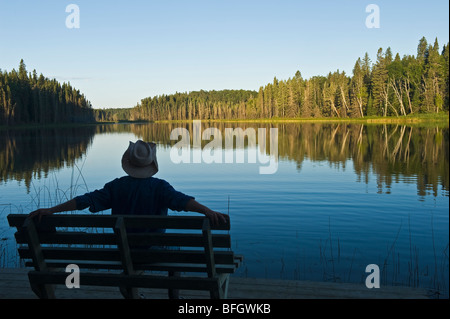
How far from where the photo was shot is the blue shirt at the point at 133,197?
12.1 feet

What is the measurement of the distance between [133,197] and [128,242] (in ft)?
1.52

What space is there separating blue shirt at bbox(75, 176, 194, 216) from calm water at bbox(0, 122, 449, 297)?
2327 millimetres

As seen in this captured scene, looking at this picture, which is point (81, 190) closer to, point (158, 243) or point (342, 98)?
point (158, 243)

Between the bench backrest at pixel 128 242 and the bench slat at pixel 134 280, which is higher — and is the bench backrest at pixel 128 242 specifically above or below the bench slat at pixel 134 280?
above

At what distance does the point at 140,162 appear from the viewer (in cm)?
372

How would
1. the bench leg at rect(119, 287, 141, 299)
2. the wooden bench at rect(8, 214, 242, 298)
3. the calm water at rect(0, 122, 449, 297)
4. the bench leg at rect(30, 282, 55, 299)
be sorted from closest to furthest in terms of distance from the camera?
the wooden bench at rect(8, 214, 242, 298), the bench leg at rect(119, 287, 141, 299), the bench leg at rect(30, 282, 55, 299), the calm water at rect(0, 122, 449, 297)

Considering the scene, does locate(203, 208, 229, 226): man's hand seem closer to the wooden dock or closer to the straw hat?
the straw hat

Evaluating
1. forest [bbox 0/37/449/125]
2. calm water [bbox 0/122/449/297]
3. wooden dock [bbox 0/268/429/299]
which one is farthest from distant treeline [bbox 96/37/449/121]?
wooden dock [bbox 0/268/429/299]

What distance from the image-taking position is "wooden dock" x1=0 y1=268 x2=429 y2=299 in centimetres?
423

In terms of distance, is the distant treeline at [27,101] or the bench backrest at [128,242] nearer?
the bench backrest at [128,242]

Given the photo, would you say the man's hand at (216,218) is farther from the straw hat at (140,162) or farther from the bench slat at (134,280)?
the straw hat at (140,162)

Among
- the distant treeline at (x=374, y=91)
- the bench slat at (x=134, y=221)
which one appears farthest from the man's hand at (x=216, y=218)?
the distant treeline at (x=374, y=91)

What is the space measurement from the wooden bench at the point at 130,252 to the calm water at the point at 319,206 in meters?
1.96

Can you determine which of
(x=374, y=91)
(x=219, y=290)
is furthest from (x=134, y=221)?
(x=374, y=91)
